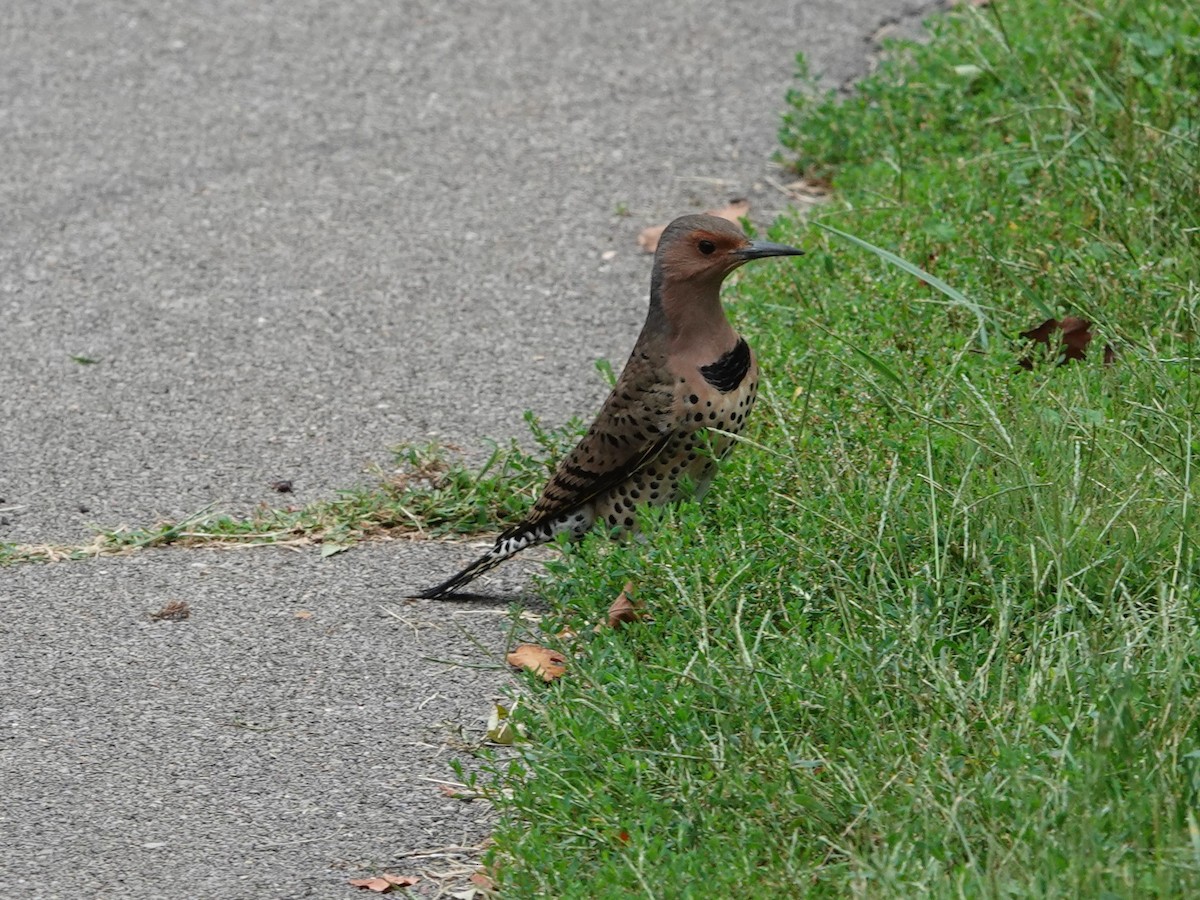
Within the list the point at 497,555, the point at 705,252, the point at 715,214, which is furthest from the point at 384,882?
the point at 715,214

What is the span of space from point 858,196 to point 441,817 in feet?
11.5

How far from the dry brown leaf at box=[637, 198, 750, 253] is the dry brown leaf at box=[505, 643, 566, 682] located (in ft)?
8.95

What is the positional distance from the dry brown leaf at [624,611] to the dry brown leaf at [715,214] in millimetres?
2834

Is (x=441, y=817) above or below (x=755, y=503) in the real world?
below

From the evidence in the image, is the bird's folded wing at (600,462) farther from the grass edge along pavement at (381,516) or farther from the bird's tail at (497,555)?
the grass edge along pavement at (381,516)

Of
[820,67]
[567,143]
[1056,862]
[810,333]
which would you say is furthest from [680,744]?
[820,67]

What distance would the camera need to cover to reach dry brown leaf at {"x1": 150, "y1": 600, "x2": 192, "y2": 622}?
476cm

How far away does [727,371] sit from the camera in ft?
Answer: 15.5

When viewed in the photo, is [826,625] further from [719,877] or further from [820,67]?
[820,67]

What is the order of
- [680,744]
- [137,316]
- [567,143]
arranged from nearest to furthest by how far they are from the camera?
[680,744], [137,316], [567,143]

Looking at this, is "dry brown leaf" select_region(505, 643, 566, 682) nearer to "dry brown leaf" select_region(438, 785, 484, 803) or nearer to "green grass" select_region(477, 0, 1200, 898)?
"green grass" select_region(477, 0, 1200, 898)

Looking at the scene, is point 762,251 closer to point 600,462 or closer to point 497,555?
point 600,462

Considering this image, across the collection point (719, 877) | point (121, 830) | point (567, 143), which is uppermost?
point (567, 143)

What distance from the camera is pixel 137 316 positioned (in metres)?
6.58
